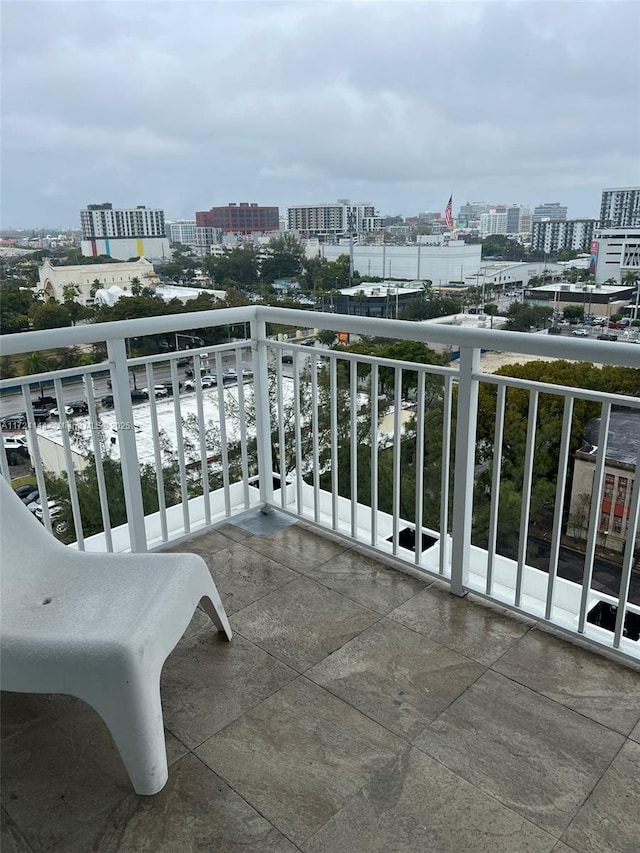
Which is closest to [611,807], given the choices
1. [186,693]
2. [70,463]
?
[186,693]

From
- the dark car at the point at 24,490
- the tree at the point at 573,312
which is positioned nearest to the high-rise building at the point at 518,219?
the tree at the point at 573,312

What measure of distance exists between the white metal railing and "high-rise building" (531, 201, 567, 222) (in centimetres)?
161

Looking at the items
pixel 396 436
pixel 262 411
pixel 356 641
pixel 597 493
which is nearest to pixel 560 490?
pixel 597 493

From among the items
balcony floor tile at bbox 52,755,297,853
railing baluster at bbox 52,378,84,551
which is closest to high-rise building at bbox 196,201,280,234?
railing baluster at bbox 52,378,84,551

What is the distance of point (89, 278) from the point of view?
3234 mm

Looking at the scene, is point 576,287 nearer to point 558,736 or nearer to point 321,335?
point 321,335

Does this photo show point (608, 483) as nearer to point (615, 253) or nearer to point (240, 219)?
point (615, 253)

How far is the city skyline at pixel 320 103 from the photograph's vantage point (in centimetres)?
348

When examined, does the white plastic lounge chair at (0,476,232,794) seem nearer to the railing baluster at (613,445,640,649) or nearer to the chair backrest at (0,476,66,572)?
the chair backrest at (0,476,66,572)

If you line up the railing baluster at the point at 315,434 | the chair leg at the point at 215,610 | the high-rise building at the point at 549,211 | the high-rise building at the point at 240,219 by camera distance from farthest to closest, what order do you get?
the high-rise building at the point at 240,219 < the high-rise building at the point at 549,211 < the railing baluster at the point at 315,434 < the chair leg at the point at 215,610

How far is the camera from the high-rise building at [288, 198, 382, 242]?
13.2 ft

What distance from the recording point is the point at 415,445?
2740 mm

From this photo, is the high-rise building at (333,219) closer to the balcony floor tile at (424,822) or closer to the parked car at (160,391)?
the parked car at (160,391)

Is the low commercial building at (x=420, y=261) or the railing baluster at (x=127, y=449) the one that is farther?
the low commercial building at (x=420, y=261)
